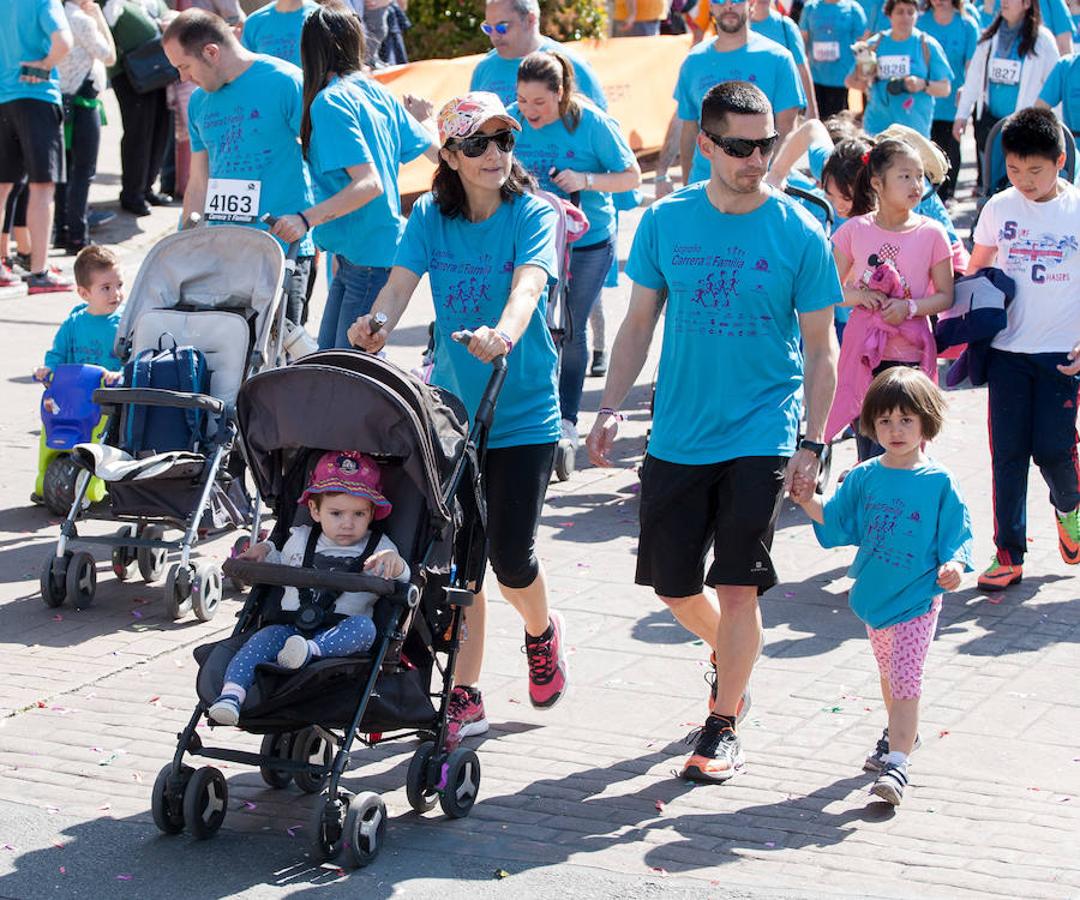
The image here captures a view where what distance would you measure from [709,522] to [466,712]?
1.02 m

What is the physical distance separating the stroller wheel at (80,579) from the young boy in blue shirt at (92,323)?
1.22m

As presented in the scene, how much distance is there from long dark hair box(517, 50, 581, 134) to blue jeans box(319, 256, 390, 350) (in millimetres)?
1397

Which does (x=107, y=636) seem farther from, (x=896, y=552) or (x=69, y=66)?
(x=69, y=66)

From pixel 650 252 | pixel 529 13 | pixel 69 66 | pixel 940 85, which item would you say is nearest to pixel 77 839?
pixel 650 252

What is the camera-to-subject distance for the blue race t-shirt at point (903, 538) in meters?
5.71

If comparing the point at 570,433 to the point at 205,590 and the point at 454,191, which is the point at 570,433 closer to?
the point at 205,590

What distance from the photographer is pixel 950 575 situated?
5.57 metres

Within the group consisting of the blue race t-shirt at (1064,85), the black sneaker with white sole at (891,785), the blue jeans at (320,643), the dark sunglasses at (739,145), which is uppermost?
the blue race t-shirt at (1064,85)

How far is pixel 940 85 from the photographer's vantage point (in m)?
14.9

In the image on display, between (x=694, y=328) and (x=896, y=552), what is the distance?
36.2 inches

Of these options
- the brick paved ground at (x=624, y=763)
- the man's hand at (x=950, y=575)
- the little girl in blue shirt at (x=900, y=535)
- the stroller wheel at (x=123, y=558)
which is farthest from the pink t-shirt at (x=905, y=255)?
the stroller wheel at (x=123, y=558)

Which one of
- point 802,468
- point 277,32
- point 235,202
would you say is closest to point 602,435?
point 802,468

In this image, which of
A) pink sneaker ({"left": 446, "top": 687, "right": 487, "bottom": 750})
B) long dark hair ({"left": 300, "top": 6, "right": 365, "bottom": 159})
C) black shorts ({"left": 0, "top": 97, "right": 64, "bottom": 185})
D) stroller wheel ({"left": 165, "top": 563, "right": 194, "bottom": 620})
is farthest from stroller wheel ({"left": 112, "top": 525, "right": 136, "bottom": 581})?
black shorts ({"left": 0, "top": 97, "right": 64, "bottom": 185})

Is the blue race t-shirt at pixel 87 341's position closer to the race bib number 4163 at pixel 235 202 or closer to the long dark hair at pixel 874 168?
the race bib number 4163 at pixel 235 202
